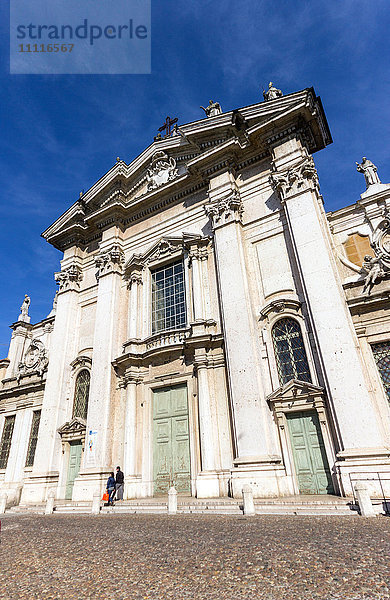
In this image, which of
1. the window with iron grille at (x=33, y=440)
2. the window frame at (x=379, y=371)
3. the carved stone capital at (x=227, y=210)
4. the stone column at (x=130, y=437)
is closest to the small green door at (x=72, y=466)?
the stone column at (x=130, y=437)

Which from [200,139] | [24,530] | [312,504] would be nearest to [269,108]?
[200,139]

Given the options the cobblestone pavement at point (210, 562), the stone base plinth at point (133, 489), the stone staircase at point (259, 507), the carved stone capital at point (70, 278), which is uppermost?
the carved stone capital at point (70, 278)

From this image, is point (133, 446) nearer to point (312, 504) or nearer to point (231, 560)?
point (312, 504)

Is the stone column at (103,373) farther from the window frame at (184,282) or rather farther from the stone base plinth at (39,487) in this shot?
the stone base plinth at (39,487)

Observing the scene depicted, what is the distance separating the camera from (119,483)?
12.2m

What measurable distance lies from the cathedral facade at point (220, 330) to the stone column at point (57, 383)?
0.24 feet

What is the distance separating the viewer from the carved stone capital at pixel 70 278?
1878 centimetres

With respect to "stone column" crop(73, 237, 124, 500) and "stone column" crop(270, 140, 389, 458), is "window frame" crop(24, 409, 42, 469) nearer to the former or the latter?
"stone column" crop(73, 237, 124, 500)

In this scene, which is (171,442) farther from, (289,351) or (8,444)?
(8,444)

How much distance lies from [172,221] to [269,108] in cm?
629

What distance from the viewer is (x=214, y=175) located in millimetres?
15211

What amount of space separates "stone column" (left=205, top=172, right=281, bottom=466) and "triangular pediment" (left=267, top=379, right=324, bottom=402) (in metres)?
0.49

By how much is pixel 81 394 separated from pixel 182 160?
1247 cm

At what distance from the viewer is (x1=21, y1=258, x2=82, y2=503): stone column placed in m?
14.6
